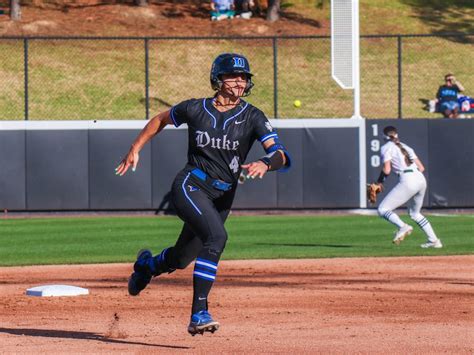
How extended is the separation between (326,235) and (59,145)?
798 cm

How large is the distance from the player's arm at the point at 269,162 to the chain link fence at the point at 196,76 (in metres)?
21.6

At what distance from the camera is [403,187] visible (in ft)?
55.9

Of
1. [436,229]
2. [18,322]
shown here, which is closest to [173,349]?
[18,322]

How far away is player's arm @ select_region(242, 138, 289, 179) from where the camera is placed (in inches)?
312

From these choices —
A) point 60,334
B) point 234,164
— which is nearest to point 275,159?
point 234,164

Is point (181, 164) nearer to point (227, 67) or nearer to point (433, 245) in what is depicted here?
point (433, 245)

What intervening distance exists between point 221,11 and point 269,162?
29225mm

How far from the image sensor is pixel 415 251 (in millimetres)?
16750

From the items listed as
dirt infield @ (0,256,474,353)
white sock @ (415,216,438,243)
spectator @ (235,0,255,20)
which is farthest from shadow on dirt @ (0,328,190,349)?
spectator @ (235,0,255,20)

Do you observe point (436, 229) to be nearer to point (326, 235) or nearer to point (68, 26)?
point (326, 235)

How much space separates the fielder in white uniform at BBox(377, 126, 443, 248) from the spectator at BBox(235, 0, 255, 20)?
802 inches

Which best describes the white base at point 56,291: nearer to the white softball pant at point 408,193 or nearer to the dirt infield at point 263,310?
the dirt infield at point 263,310

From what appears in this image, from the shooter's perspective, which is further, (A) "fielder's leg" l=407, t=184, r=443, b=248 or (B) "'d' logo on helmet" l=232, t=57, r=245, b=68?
(A) "fielder's leg" l=407, t=184, r=443, b=248

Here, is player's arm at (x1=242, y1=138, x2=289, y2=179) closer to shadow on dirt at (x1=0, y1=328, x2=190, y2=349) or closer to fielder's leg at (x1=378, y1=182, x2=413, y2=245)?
shadow on dirt at (x1=0, y1=328, x2=190, y2=349)
